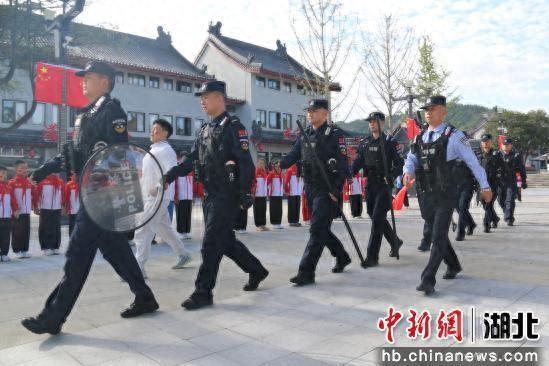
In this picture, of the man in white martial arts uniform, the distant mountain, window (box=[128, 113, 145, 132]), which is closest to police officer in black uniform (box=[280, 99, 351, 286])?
the man in white martial arts uniform

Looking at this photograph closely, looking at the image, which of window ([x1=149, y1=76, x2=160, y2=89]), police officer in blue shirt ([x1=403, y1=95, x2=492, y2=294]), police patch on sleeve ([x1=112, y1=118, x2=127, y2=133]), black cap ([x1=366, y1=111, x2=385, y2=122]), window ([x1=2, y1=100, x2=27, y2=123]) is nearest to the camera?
police patch on sleeve ([x1=112, y1=118, x2=127, y2=133])

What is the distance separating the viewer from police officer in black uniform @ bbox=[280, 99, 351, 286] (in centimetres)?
511

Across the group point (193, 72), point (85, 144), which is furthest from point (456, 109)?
point (85, 144)

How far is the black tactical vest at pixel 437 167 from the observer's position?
475cm

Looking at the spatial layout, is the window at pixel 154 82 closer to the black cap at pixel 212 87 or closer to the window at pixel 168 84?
the window at pixel 168 84

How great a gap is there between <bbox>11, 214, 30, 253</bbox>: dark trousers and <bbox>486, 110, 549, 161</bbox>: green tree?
6430 cm

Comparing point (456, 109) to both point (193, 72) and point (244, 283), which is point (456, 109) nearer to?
point (193, 72)

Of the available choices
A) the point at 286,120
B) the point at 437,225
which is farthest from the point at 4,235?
the point at 286,120

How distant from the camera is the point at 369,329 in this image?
361cm

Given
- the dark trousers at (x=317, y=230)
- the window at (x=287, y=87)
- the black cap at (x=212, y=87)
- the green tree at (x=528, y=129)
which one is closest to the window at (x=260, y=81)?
the window at (x=287, y=87)

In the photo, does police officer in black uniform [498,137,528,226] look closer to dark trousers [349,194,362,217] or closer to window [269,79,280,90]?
dark trousers [349,194,362,217]

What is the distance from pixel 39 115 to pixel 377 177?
77.3 ft

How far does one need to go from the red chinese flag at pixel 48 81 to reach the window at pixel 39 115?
54.4ft

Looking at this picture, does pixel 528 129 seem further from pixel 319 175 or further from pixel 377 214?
pixel 319 175
